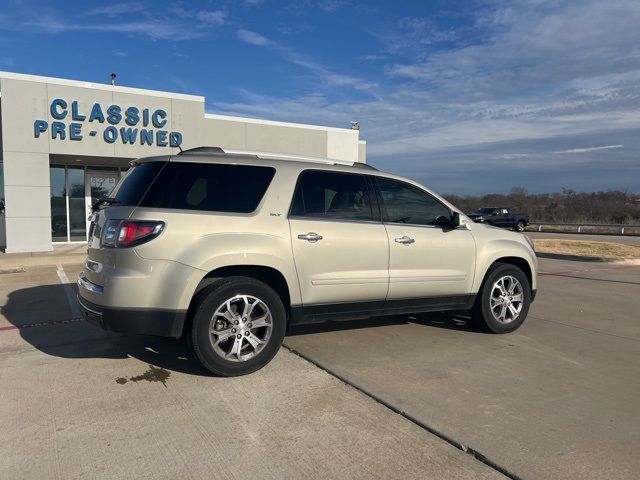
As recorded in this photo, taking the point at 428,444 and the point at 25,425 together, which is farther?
the point at 25,425

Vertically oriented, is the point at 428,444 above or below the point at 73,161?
below

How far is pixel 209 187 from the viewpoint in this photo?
452 cm

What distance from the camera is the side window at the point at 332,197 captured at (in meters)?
4.89

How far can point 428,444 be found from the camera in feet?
10.9

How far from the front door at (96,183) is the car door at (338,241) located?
1471cm

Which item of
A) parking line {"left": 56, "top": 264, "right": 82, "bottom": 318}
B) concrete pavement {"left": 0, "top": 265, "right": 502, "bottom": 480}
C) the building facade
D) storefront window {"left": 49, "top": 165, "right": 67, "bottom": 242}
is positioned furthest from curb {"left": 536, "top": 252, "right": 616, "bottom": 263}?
storefront window {"left": 49, "top": 165, "right": 67, "bottom": 242}

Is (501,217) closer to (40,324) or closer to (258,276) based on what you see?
(40,324)

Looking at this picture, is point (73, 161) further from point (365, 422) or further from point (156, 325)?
point (365, 422)

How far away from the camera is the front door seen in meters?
17.9

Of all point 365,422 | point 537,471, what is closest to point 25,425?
point 365,422

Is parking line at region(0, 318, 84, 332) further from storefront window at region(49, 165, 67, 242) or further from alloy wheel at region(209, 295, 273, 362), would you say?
storefront window at region(49, 165, 67, 242)

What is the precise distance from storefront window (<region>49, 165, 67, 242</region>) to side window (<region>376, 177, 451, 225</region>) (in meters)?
15.1

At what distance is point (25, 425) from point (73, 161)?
1535 centimetres

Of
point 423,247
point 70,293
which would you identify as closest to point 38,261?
point 70,293
